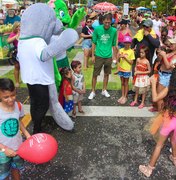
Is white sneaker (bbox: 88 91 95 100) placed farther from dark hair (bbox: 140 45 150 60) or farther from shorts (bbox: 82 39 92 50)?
shorts (bbox: 82 39 92 50)

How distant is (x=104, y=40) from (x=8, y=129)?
330 centimetres

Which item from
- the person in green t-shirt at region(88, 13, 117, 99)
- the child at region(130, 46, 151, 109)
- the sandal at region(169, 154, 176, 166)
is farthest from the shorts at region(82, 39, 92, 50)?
the sandal at region(169, 154, 176, 166)

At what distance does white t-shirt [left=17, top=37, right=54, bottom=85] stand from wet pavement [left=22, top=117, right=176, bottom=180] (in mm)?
1015

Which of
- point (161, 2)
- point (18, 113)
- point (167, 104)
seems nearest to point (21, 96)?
point (18, 113)

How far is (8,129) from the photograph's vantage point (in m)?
2.32

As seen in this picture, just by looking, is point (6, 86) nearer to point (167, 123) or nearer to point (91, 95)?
point (167, 123)

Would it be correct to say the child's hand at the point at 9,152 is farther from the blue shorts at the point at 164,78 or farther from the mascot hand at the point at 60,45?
the blue shorts at the point at 164,78

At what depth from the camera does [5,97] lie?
229cm

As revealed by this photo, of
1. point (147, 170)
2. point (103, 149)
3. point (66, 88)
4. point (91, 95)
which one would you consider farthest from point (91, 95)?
point (147, 170)

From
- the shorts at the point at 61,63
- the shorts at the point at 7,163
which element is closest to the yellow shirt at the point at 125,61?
the shorts at the point at 61,63

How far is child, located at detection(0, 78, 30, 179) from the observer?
2280 mm

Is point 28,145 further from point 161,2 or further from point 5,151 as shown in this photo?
point 161,2

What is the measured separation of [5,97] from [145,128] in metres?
2.55

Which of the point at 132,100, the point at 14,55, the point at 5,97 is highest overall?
the point at 5,97
